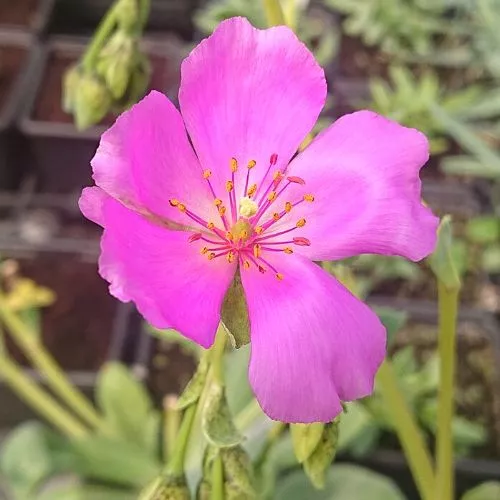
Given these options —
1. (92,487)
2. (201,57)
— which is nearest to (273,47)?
(201,57)

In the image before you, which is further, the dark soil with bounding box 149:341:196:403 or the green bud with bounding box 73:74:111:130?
the dark soil with bounding box 149:341:196:403

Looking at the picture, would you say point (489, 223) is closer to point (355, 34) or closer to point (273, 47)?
point (355, 34)

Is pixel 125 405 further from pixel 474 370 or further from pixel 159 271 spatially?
pixel 159 271

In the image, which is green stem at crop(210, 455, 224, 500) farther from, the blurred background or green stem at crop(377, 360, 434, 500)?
the blurred background

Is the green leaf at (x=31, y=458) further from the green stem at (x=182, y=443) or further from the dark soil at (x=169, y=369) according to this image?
the green stem at (x=182, y=443)

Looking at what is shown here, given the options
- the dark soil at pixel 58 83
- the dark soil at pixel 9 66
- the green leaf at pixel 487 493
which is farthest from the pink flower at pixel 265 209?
the dark soil at pixel 9 66

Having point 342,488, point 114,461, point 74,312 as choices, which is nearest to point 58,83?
point 74,312

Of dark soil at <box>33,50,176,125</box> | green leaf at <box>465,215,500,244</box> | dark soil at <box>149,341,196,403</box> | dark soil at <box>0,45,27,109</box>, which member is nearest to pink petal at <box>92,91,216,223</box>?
dark soil at <box>149,341,196,403</box>
